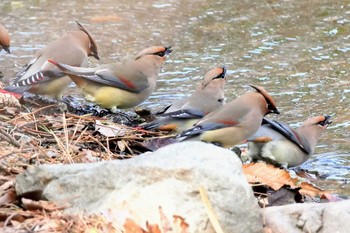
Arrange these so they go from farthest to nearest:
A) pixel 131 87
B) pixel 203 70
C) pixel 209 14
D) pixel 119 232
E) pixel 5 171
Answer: pixel 209 14, pixel 203 70, pixel 131 87, pixel 5 171, pixel 119 232

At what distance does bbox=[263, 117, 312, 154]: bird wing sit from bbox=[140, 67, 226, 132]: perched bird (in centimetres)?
41

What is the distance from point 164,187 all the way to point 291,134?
2.63 metres

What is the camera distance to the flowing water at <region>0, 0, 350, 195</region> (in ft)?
22.7

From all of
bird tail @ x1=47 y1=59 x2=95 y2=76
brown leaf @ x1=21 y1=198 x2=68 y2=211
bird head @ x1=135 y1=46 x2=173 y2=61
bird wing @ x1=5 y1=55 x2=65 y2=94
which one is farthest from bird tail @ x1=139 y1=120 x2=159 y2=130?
brown leaf @ x1=21 y1=198 x2=68 y2=211

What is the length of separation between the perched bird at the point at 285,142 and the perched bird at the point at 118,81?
3.39 ft

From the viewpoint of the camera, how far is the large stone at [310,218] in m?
3.74

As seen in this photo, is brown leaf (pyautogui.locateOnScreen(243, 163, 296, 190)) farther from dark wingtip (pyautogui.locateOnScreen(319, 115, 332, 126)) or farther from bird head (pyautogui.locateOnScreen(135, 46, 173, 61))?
bird head (pyautogui.locateOnScreen(135, 46, 173, 61))

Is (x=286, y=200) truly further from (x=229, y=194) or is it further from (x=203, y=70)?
(x=203, y=70)

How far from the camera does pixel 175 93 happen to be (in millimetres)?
7285

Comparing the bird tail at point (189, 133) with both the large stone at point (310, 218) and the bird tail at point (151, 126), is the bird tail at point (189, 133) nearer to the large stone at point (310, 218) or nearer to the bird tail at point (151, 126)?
the bird tail at point (151, 126)

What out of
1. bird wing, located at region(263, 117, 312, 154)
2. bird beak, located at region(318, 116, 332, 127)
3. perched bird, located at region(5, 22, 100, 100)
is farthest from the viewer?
perched bird, located at region(5, 22, 100, 100)

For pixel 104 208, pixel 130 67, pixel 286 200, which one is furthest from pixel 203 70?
pixel 104 208

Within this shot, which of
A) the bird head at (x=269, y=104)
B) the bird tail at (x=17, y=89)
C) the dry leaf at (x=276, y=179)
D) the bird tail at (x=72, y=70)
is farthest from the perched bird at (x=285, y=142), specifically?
the bird tail at (x=17, y=89)

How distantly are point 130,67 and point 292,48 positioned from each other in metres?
2.19
